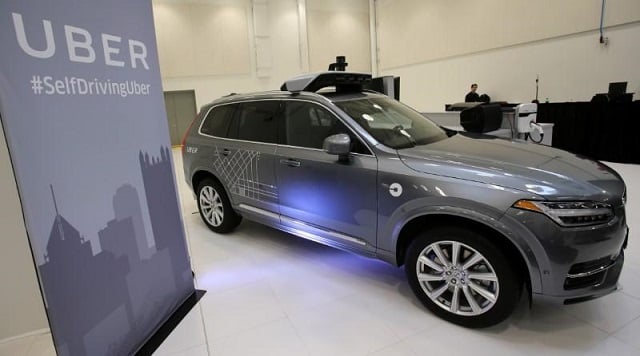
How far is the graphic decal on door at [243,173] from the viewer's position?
3.27m

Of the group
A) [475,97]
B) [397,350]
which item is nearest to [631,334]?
[397,350]

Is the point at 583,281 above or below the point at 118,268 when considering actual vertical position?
below

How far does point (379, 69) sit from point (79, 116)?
15123 millimetres

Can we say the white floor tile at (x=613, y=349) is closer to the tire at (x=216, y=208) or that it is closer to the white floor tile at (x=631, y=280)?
the white floor tile at (x=631, y=280)

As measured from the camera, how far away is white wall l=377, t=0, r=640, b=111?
834 cm

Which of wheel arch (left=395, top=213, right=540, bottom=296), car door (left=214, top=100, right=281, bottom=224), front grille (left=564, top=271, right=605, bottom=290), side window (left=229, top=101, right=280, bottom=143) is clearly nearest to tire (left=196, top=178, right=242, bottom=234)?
car door (left=214, top=100, right=281, bottom=224)

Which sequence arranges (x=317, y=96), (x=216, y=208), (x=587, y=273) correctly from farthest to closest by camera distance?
(x=216, y=208), (x=317, y=96), (x=587, y=273)

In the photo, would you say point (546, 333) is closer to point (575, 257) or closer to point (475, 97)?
point (575, 257)

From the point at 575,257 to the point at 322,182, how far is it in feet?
5.28

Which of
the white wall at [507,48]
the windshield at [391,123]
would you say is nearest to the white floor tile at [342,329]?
the windshield at [391,123]

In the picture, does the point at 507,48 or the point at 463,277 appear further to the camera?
the point at 507,48

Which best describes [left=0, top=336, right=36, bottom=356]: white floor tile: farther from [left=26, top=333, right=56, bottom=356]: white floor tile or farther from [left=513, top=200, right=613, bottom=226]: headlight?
[left=513, top=200, right=613, bottom=226]: headlight

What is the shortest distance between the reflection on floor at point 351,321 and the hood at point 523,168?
2.68 feet

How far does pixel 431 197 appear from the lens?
7.09 ft
